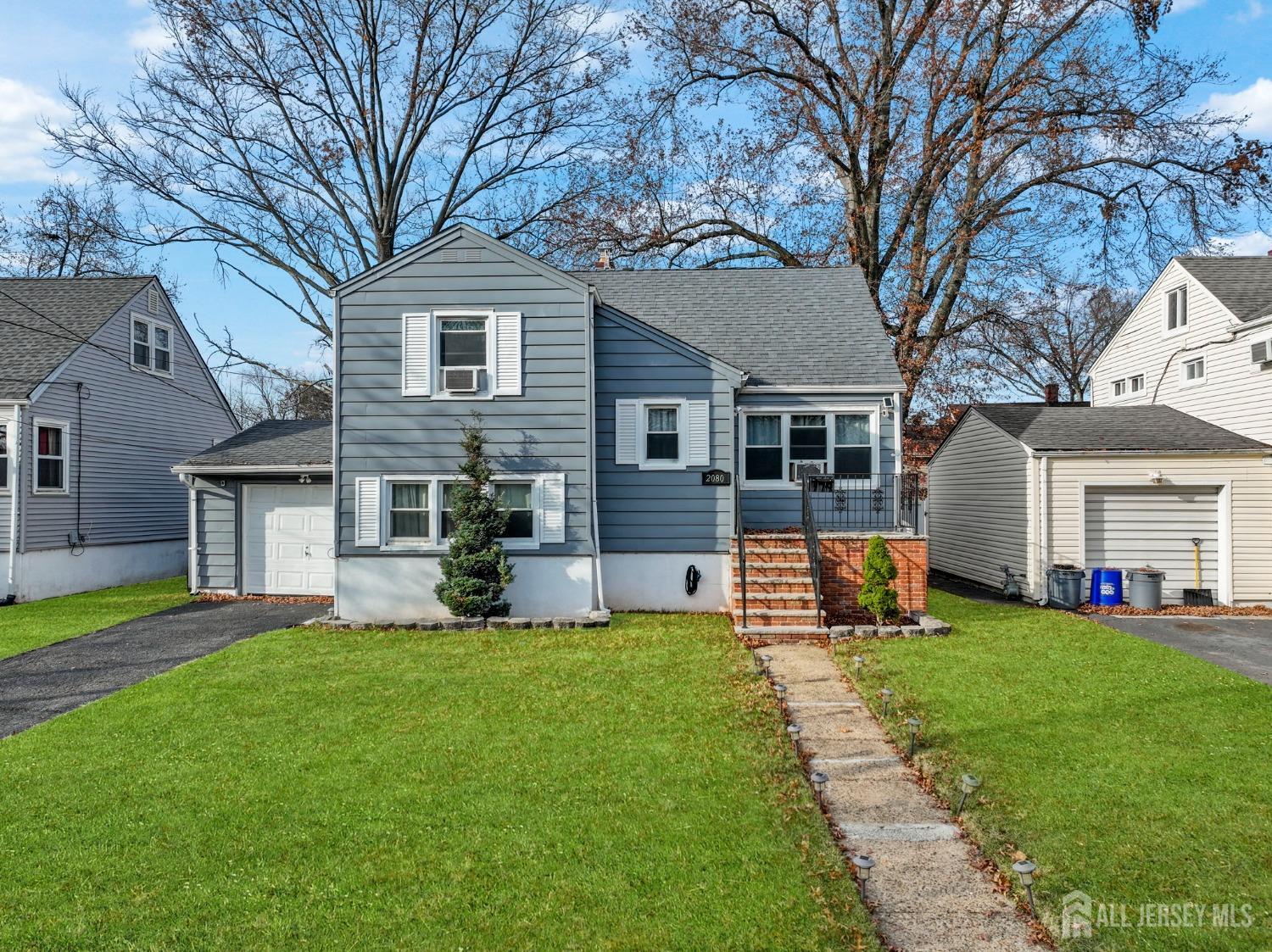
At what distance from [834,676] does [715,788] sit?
3.69 metres

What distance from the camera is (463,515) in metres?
12.1

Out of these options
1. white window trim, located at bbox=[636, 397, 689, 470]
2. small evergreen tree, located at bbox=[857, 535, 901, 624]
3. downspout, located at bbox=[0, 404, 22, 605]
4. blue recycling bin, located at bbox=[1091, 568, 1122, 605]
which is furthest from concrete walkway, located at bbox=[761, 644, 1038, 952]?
→ downspout, located at bbox=[0, 404, 22, 605]

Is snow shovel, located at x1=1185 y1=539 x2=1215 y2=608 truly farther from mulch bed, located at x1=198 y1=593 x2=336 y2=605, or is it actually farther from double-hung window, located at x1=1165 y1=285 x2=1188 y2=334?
mulch bed, located at x1=198 y1=593 x2=336 y2=605

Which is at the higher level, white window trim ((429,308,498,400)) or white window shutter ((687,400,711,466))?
white window trim ((429,308,498,400))

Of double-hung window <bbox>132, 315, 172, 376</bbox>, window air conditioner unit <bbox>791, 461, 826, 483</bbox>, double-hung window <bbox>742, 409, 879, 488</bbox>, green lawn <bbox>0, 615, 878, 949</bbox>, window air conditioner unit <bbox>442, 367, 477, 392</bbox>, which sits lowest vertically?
green lawn <bbox>0, 615, 878, 949</bbox>

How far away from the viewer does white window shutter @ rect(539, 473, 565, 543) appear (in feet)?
41.2

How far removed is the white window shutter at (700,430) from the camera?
13266 mm

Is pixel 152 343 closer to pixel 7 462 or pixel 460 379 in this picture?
pixel 7 462

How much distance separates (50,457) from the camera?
51.2 ft

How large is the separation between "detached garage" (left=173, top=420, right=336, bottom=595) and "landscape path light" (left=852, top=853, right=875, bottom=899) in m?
12.8

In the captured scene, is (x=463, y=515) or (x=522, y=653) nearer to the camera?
(x=522, y=653)

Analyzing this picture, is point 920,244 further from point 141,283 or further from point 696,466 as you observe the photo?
point 141,283

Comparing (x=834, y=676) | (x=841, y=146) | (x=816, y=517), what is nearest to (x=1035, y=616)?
(x=816, y=517)

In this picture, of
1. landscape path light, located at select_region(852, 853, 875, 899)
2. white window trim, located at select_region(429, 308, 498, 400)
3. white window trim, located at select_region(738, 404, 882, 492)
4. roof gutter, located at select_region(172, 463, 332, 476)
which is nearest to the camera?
landscape path light, located at select_region(852, 853, 875, 899)
